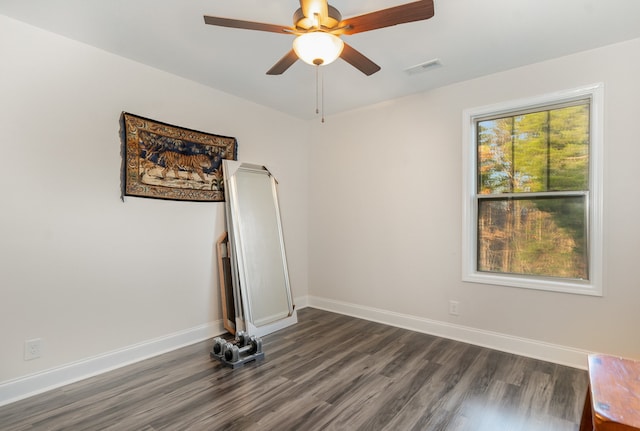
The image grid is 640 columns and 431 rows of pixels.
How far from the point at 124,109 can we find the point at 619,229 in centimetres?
416

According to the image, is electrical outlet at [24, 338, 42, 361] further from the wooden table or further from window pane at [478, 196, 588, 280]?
window pane at [478, 196, 588, 280]

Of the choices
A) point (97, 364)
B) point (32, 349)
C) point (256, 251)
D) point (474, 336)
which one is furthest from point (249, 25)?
point (474, 336)

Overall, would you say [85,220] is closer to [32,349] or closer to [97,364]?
[32,349]

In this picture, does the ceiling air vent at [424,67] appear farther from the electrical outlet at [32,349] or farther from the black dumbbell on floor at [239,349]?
the electrical outlet at [32,349]

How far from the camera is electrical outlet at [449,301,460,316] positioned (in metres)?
3.27

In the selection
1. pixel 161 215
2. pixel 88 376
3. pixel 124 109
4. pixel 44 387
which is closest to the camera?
pixel 44 387

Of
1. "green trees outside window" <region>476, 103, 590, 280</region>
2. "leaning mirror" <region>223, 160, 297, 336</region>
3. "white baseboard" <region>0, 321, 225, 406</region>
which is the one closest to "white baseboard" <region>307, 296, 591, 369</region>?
"green trees outside window" <region>476, 103, 590, 280</region>

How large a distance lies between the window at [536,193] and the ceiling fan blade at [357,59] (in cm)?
154

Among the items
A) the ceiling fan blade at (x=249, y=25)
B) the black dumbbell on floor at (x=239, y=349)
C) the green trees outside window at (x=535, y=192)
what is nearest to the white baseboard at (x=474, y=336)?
the green trees outside window at (x=535, y=192)

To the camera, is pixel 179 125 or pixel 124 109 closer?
pixel 124 109

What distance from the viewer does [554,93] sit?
2.77 m

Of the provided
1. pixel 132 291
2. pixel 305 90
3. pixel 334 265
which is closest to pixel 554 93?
pixel 305 90

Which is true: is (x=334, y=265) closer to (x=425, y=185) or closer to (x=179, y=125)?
(x=425, y=185)

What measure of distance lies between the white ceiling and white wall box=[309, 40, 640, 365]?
0.83ft
